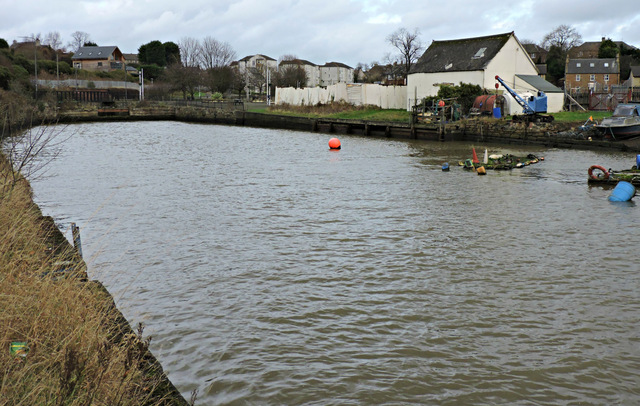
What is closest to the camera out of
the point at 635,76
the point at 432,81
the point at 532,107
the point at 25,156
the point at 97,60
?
the point at 25,156

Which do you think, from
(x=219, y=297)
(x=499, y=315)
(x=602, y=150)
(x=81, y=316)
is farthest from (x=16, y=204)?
(x=602, y=150)

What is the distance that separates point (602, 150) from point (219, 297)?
29.7 meters

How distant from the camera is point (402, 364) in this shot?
24.2 feet

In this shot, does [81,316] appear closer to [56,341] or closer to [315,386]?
[56,341]

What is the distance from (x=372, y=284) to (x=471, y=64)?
40278 millimetres

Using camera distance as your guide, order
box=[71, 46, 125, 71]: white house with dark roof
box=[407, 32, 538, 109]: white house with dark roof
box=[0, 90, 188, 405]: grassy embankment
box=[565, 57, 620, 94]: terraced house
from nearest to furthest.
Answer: box=[0, 90, 188, 405]: grassy embankment, box=[407, 32, 538, 109]: white house with dark roof, box=[565, 57, 620, 94]: terraced house, box=[71, 46, 125, 71]: white house with dark roof

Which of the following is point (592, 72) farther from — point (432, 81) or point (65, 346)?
point (65, 346)

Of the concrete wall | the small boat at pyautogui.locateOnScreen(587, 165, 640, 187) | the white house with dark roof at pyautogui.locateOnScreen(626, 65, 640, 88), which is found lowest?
the small boat at pyautogui.locateOnScreen(587, 165, 640, 187)

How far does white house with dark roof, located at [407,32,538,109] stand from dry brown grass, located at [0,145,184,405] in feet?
141

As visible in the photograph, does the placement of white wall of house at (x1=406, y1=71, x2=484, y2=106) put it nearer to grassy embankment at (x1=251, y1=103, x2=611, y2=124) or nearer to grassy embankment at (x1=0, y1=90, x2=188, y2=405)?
grassy embankment at (x1=251, y1=103, x2=611, y2=124)

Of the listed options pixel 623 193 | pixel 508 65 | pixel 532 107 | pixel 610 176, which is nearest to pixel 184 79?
pixel 508 65

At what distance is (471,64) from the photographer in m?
46.8

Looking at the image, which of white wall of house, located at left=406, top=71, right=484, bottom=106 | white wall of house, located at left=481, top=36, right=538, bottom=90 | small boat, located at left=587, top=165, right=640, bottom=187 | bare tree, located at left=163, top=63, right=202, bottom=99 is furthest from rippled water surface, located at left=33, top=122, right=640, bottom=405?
bare tree, located at left=163, top=63, right=202, bottom=99

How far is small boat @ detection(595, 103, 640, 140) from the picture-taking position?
32938 millimetres
